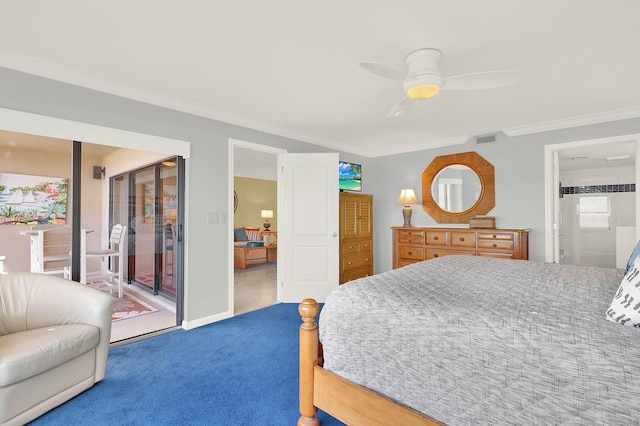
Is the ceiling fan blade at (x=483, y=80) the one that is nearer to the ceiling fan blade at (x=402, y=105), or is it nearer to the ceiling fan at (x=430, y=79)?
the ceiling fan at (x=430, y=79)

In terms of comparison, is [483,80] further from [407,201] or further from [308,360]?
[407,201]

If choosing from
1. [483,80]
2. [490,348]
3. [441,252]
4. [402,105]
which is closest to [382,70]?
[402,105]

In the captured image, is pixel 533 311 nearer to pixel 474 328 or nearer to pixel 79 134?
pixel 474 328

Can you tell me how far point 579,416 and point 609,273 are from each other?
149 cm

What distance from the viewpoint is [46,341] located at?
1806 mm

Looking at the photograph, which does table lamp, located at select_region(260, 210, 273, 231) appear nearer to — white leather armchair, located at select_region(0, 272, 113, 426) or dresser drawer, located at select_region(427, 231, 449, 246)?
dresser drawer, located at select_region(427, 231, 449, 246)

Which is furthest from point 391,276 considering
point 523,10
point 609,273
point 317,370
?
point 523,10

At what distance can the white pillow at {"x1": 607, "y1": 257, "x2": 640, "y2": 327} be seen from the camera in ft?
3.55

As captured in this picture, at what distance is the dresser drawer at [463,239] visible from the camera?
405 cm

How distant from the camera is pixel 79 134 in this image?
259 centimetres

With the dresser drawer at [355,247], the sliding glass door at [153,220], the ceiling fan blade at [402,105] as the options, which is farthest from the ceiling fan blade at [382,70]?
the dresser drawer at [355,247]

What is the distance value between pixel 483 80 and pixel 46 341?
3.21 m

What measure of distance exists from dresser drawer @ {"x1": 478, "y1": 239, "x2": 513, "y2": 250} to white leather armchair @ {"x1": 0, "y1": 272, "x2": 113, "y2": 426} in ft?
13.1

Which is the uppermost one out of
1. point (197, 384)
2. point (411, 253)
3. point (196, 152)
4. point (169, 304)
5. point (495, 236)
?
point (196, 152)
